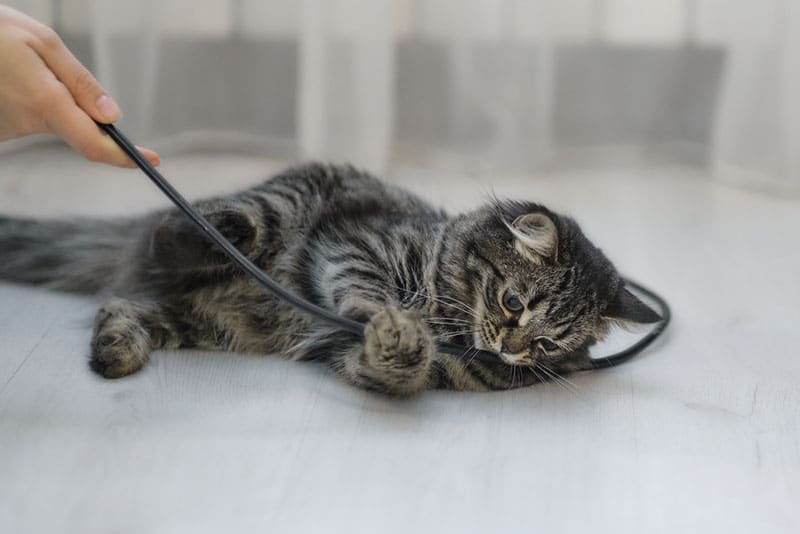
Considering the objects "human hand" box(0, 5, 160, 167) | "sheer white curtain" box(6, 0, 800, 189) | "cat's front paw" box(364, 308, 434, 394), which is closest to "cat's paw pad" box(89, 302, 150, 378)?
"human hand" box(0, 5, 160, 167)

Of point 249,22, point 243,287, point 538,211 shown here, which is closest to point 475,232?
point 538,211

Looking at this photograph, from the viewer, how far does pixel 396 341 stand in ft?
4.89

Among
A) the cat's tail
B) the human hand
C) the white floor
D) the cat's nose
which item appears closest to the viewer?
the white floor

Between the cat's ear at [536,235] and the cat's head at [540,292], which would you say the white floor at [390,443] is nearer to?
the cat's head at [540,292]

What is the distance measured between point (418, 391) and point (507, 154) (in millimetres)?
1485

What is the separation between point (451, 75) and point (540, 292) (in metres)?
1.48

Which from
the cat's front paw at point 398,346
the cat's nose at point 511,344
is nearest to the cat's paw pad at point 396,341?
the cat's front paw at point 398,346

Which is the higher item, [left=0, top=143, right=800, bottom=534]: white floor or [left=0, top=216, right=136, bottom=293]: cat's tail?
[left=0, top=216, right=136, bottom=293]: cat's tail

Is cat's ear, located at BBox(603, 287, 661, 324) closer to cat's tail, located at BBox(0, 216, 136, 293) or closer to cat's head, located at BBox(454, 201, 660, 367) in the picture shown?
cat's head, located at BBox(454, 201, 660, 367)

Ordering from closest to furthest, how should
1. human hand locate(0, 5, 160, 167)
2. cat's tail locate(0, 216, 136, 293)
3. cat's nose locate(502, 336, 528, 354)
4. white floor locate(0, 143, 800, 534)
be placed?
white floor locate(0, 143, 800, 534), human hand locate(0, 5, 160, 167), cat's nose locate(502, 336, 528, 354), cat's tail locate(0, 216, 136, 293)

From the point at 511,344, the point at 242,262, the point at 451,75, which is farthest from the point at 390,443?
the point at 451,75

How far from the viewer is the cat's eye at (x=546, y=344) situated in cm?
160

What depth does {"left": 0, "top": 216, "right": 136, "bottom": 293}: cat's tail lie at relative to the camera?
1.94 meters

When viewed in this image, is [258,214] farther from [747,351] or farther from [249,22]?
[249,22]
